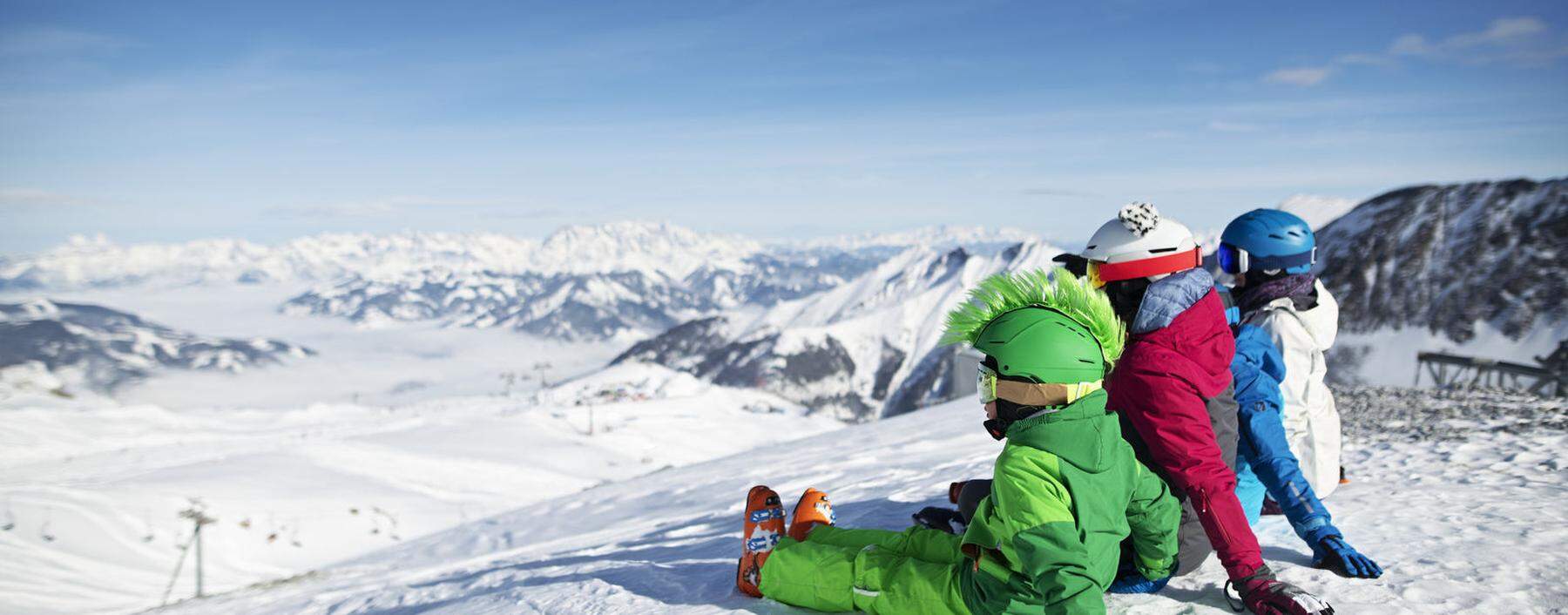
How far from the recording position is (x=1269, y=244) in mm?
5777

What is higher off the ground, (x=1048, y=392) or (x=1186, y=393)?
(x=1048, y=392)

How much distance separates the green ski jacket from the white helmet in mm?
1389

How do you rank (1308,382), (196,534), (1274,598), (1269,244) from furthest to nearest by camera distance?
(196,534), (1269,244), (1308,382), (1274,598)

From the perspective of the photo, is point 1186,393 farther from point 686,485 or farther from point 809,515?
point 686,485

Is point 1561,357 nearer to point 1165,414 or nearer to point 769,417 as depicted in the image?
point 1165,414

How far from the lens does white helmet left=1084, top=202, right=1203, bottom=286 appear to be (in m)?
4.83

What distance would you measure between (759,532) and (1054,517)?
223 centimetres

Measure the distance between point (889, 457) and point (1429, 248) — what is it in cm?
11150

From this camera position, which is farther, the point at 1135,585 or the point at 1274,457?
the point at 1274,457

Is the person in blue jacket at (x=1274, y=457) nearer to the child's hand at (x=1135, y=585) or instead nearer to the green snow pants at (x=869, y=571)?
the child's hand at (x=1135, y=585)

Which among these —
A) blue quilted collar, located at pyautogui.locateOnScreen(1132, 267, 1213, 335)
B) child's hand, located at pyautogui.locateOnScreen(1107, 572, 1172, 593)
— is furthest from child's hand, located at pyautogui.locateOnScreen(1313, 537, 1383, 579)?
blue quilted collar, located at pyautogui.locateOnScreen(1132, 267, 1213, 335)

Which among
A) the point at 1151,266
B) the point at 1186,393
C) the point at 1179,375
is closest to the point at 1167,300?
the point at 1151,266

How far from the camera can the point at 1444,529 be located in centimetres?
561

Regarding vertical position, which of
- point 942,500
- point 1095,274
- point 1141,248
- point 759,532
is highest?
point 1141,248
